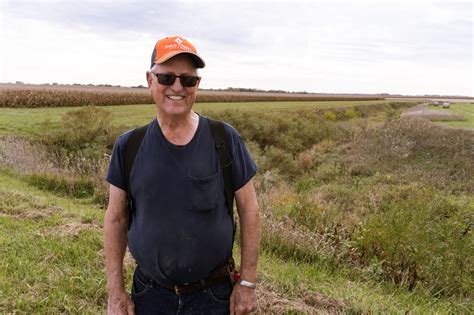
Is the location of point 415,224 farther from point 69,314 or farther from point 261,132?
point 261,132

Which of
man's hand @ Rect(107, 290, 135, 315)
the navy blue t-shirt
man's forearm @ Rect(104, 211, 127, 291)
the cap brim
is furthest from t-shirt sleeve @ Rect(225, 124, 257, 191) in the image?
man's hand @ Rect(107, 290, 135, 315)

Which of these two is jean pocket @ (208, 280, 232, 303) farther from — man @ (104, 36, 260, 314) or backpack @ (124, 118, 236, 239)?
backpack @ (124, 118, 236, 239)

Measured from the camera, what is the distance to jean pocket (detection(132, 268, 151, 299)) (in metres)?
2.26

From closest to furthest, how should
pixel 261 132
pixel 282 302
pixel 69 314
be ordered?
pixel 69 314 < pixel 282 302 < pixel 261 132

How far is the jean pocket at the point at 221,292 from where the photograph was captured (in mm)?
2215

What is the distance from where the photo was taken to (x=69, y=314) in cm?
343

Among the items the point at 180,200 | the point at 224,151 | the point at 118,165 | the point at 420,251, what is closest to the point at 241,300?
the point at 180,200

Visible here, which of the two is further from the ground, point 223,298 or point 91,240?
point 223,298

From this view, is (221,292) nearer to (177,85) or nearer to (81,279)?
(177,85)

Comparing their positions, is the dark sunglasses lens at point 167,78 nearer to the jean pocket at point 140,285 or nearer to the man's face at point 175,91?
the man's face at point 175,91

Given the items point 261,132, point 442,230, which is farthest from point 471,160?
point 442,230

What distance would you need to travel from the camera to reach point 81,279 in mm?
3957

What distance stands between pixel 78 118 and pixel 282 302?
16003 mm

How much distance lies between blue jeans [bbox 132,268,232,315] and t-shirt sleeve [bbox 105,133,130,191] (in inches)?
23.8
